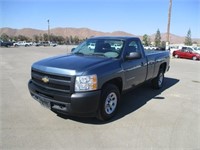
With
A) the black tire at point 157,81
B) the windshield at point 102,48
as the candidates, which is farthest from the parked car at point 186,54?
the windshield at point 102,48

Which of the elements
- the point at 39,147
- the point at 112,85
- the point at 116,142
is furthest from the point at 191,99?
the point at 39,147

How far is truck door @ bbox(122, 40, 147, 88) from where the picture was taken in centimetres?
518

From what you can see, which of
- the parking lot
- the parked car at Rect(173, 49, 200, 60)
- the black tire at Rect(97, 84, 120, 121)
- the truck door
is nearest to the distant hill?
the parked car at Rect(173, 49, 200, 60)

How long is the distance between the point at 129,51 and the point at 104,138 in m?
2.51

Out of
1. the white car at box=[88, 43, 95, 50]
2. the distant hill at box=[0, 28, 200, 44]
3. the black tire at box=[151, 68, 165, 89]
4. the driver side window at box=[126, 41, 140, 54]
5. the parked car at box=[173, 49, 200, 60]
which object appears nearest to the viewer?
the driver side window at box=[126, 41, 140, 54]

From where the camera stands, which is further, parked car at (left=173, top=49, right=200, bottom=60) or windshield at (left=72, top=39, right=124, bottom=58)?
parked car at (left=173, top=49, right=200, bottom=60)

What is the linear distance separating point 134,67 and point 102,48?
0.98 meters

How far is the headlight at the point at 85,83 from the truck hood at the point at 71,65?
0.13 meters

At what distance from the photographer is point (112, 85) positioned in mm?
4664

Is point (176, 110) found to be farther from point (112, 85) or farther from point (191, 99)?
point (112, 85)

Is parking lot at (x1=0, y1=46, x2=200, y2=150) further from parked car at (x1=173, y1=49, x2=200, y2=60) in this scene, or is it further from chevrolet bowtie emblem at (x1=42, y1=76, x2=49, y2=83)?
parked car at (x1=173, y1=49, x2=200, y2=60)

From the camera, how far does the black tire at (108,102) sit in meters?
4.41

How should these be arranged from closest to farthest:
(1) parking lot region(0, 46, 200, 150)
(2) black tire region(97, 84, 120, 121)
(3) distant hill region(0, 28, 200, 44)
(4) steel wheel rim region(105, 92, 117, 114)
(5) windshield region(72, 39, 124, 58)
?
1. (1) parking lot region(0, 46, 200, 150)
2. (2) black tire region(97, 84, 120, 121)
3. (4) steel wheel rim region(105, 92, 117, 114)
4. (5) windshield region(72, 39, 124, 58)
5. (3) distant hill region(0, 28, 200, 44)

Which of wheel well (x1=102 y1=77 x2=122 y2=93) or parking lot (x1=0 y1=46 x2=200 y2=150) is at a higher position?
wheel well (x1=102 y1=77 x2=122 y2=93)
